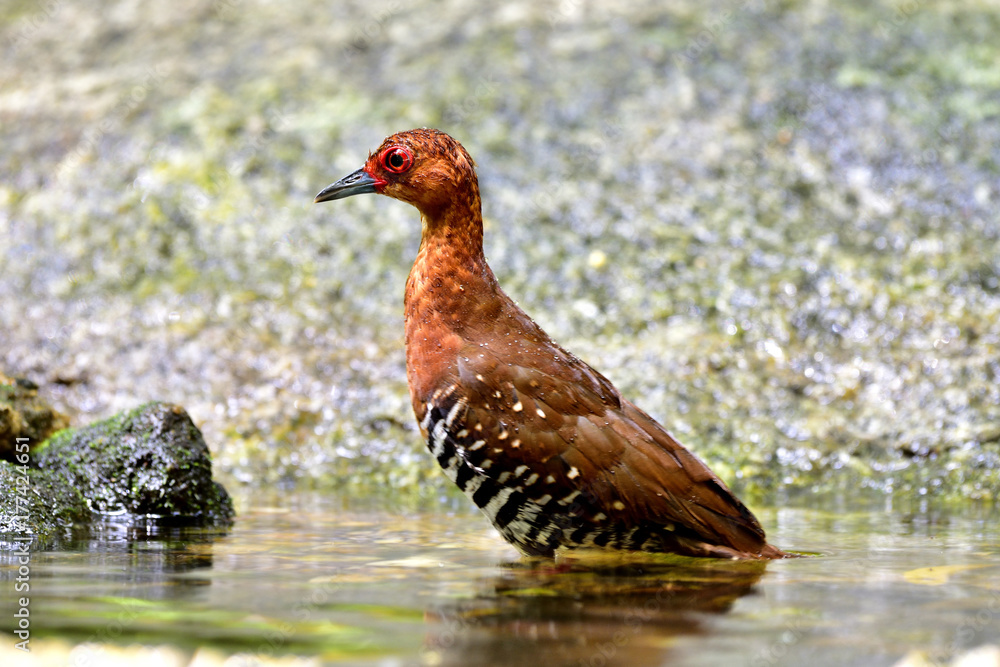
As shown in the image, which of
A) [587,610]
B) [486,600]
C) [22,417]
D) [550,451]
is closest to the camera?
[587,610]

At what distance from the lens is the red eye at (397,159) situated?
157 inches

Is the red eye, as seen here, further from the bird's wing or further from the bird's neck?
the bird's wing

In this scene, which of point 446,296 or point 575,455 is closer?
point 575,455

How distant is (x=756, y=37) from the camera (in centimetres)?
796

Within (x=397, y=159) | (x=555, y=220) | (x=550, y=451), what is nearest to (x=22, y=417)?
(x=397, y=159)

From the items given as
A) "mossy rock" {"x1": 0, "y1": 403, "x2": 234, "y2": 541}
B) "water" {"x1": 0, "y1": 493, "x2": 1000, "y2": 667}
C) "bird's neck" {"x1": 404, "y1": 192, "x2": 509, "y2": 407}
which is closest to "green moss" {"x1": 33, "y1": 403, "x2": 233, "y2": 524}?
"mossy rock" {"x1": 0, "y1": 403, "x2": 234, "y2": 541}

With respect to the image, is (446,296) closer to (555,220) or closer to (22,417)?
(22,417)

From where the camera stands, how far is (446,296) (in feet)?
12.7

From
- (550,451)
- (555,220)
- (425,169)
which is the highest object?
(555,220)

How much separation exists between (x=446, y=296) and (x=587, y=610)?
147cm

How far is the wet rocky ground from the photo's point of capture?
569cm

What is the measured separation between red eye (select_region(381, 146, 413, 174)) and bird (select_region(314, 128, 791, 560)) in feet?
1.65

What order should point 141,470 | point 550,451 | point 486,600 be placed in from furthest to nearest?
point 141,470, point 550,451, point 486,600

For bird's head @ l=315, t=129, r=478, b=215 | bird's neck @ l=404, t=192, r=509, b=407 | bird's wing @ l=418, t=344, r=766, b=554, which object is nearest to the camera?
bird's wing @ l=418, t=344, r=766, b=554
